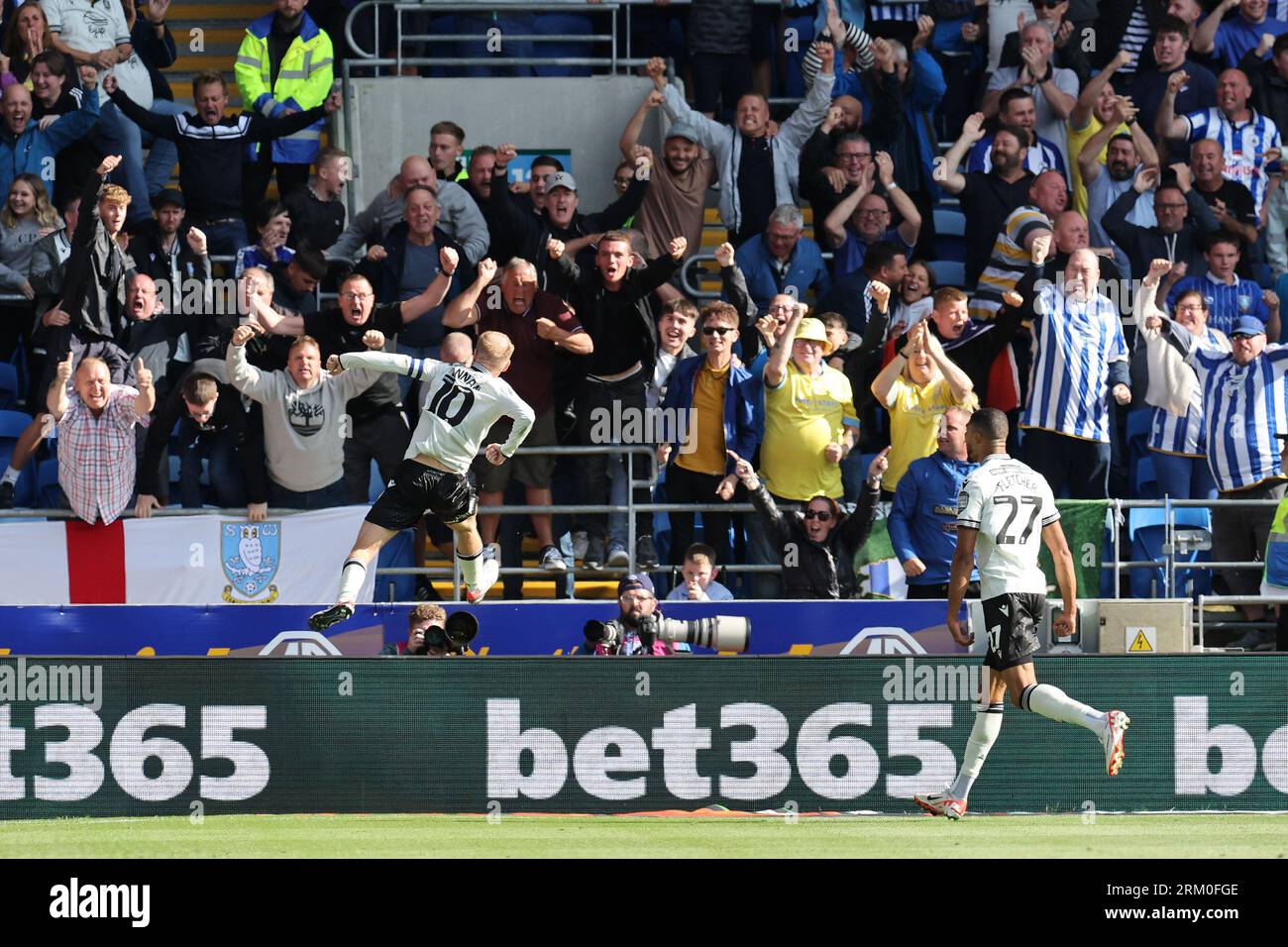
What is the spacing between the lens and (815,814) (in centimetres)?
1232

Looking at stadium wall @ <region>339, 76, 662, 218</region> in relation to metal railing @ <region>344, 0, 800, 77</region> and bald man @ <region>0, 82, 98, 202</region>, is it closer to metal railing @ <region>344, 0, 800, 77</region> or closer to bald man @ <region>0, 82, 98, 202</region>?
metal railing @ <region>344, 0, 800, 77</region>

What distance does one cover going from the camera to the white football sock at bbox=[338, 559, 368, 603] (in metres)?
12.3

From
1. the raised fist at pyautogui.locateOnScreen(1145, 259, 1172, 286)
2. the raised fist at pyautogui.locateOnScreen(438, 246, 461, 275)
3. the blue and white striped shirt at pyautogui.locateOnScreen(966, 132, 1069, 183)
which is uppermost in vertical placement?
the blue and white striped shirt at pyautogui.locateOnScreen(966, 132, 1069, 183)

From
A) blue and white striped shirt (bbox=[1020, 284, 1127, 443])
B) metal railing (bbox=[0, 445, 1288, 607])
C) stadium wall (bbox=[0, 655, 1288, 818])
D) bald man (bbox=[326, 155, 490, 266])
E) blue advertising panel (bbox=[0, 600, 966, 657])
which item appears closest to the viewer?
stadium wall (bbox=[0, 655, 1288, 818])

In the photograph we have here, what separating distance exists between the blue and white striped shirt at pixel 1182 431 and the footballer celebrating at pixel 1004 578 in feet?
15.6

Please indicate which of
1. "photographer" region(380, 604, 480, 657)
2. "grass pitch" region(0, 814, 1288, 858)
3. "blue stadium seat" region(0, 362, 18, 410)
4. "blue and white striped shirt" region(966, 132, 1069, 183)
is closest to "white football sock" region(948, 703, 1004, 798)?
"grass pitch" region(0, 814, 1288, 858)

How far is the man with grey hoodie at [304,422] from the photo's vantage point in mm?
15148

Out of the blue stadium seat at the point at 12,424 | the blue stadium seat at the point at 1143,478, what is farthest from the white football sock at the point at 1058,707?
the blue stadium seat at the point at 12,424

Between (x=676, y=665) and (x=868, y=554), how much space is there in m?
3.13

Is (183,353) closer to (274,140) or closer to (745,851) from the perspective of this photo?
(274,140)

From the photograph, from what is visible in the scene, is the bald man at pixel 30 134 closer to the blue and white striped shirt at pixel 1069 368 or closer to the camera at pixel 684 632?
the camera at pixel 684 632

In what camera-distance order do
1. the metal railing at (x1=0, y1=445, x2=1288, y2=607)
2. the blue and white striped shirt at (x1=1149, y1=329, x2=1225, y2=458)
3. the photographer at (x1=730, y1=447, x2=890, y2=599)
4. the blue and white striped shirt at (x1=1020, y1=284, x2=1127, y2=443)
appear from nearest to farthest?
the photographer at (x1=730, y1=447, x2=890, y2=599) → the metal railing at (x1=0, y1=445, x2=1288, y2=607) → the blue and white striped shirt at (x1=1020, y1=284, x2=1127, y2=443) → the blue and white striped shirt at (x1=1149, y1=329, x2=1225, y2=458)

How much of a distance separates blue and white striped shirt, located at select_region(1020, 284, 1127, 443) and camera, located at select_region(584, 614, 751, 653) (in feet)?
10.8

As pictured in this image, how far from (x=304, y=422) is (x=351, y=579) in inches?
123
